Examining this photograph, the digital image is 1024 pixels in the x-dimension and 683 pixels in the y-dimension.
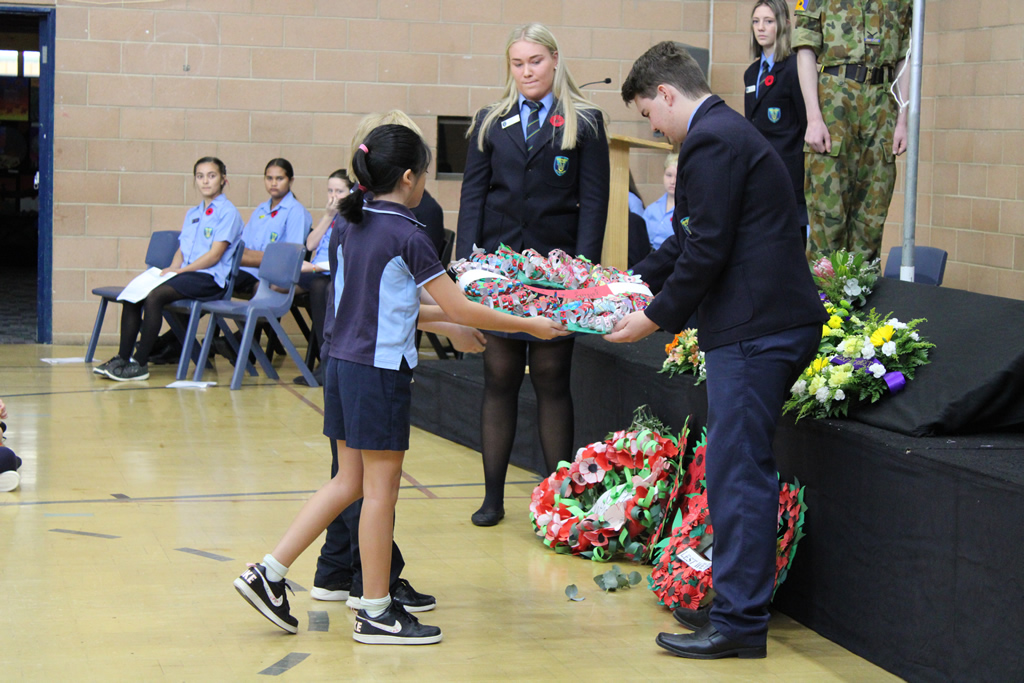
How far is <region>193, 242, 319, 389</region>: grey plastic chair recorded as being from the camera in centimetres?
657

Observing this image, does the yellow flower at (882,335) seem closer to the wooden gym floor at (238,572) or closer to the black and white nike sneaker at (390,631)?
the wooden gym floor at (238,572)

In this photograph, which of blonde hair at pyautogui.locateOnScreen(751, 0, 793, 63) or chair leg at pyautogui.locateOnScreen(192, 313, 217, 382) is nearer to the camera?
blonde hair at pyautogui.locateOnScreen(751, 0, 793, 63)

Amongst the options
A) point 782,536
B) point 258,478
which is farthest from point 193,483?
point 782,536

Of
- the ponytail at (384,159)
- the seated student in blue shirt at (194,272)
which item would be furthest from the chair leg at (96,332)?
the ponytail at (384,159)

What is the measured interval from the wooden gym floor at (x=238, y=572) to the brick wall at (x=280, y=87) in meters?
3.03

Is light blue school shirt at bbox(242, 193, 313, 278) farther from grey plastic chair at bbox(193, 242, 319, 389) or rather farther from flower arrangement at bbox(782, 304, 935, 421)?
flower arrangement at bbox(782, 304, 935, 421)

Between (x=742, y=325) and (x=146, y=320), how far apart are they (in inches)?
193

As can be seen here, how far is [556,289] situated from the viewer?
10.3 ft

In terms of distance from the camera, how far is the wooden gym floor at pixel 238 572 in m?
2.62

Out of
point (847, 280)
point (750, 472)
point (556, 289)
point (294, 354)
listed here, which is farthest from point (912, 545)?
point (294, 354)

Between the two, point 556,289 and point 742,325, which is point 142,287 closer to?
point 556,289

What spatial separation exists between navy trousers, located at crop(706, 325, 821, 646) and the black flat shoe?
1248 millimetres

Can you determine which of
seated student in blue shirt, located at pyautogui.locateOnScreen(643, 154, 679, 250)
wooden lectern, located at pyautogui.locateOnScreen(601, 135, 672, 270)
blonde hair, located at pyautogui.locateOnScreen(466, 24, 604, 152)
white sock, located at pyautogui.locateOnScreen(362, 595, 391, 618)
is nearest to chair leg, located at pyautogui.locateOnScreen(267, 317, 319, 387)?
wooden lectern, located at pyautogui.locateOnScreen(601, 135, 672, 270)

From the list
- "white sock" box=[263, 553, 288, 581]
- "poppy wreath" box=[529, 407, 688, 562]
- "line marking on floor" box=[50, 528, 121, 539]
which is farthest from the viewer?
"line marking on floor" box=[50, 528, 121, 539]
